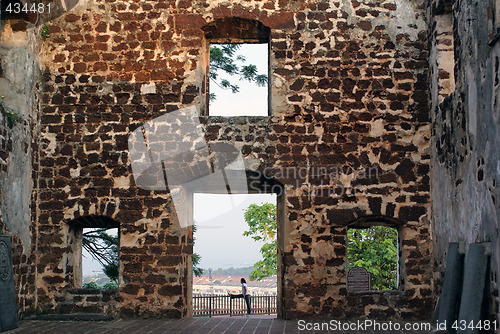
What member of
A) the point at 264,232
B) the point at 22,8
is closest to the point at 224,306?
the point at 264,232

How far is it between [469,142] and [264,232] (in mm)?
14431

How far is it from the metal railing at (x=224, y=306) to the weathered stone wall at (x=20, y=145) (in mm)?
7346

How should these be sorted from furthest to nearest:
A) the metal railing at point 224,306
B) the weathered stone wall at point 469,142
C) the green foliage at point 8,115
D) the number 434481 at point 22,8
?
1. the metal railing at point 224,306
2. the number 434481 at point 22,8
3. the green foliage at point 8,115
4. the weathered stone wall at point 469,142

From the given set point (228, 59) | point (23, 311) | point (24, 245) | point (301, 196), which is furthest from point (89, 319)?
point (228, 59)

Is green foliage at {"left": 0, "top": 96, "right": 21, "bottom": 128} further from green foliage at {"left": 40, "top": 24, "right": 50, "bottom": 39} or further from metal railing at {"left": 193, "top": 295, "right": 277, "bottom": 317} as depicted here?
metal railing at {"left": 193, "top": 295, "right": 277, "bottom": 317}

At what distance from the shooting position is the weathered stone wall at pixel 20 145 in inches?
297

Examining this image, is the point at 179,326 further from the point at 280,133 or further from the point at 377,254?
the point at 377,254

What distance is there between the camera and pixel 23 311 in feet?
25.6

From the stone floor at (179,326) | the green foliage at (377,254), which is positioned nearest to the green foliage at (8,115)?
the stone floor at (179,326)

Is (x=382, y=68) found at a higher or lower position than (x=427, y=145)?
higher

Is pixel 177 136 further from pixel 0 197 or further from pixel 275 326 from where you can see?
pixel 275 326

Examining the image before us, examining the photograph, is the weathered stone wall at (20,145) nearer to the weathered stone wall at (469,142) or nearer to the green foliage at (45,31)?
the green foliage at (45,31)

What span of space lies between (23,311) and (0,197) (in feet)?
5.59

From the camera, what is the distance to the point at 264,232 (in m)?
20.4
